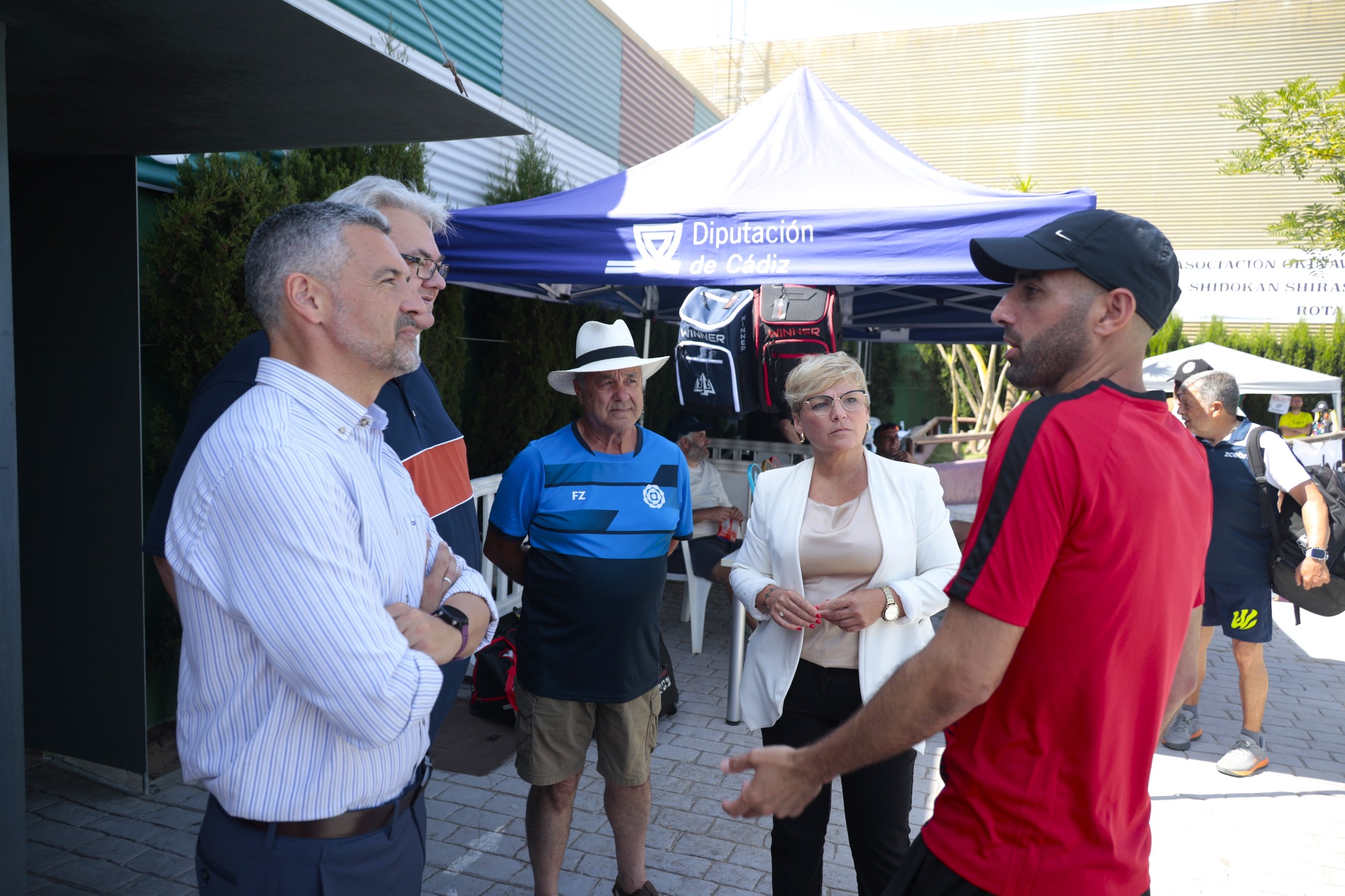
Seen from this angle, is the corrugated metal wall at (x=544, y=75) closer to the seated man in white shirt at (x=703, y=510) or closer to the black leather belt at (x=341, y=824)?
the seated man in white shirt at (x=703, y=510)

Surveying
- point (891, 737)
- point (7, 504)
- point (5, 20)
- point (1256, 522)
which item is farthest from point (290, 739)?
point (1256, 522)

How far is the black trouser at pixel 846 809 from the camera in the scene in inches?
94.4

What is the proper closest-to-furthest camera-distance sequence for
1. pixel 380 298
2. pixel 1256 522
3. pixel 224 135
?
pixel 380 298 < pixel 224 135 < pixel 1256 522

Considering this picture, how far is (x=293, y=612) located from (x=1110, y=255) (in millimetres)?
1404

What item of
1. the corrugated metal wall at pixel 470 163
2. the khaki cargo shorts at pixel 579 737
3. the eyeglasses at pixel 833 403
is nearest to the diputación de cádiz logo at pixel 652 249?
the corrugated metal wall at pixel 470 163

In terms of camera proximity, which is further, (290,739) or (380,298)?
(380,298)

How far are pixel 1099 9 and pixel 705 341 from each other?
26324mm

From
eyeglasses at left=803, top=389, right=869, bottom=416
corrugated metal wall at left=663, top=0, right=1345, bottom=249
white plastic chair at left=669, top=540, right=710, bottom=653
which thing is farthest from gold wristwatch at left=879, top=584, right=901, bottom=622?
corrugated metal wall at left=663, top=0, right=1345, bottom=249

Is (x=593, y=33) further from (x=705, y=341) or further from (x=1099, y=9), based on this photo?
(x=1099, y=9)

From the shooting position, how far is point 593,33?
29.9 ft

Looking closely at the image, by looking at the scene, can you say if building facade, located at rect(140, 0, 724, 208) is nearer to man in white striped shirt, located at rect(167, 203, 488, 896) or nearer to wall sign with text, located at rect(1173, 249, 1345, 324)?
man in white striped shirt, located at rect(167, 203, 488, 896)

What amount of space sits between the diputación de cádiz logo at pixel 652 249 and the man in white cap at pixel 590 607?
147 cm

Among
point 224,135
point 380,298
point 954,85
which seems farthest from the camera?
point 954,85

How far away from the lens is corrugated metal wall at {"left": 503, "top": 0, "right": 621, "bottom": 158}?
7492 mm
